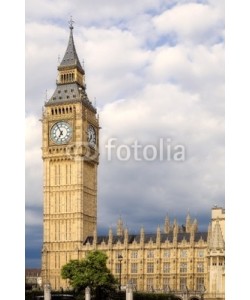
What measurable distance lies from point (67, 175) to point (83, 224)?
6488 mm

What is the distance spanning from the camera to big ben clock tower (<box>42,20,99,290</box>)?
3041 inches

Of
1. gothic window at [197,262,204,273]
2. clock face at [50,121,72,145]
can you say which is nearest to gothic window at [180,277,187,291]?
gothic window at [197,262,204,273]

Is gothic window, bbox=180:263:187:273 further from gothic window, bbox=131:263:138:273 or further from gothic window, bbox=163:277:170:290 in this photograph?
gothic window, bbox=131:263:138:273

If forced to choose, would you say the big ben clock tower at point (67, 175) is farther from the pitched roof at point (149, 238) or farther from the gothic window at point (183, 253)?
the gothic window at point (183, 253)

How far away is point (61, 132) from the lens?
262ft

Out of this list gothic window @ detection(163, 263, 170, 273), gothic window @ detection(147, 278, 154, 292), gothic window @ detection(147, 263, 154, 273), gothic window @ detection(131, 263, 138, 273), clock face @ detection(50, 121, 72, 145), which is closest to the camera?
gothic window @ detection(147, 278, 154, 292)

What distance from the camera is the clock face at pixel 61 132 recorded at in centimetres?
7975

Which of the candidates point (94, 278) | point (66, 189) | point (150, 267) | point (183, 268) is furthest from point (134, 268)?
point (94, 278)

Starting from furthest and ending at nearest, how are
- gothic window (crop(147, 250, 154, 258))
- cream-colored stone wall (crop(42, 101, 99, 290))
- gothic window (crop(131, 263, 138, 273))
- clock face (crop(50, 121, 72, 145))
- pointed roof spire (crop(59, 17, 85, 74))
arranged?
pointed roof spire (crop(59, 17, 85, 74)) → clock face (crop(50, 121, 72, 145)) → cream-colored stone wall (crop(42, 101, 99, 290)) → gothic window (crop(131, 263, 138, 273)) → gothic window (crop(147, 250, 154, 258))

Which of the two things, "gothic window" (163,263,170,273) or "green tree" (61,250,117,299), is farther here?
"gothic window" (163,263,170,273)

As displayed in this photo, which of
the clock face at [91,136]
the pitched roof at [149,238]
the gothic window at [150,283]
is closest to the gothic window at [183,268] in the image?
the pitched roof at [149,238]

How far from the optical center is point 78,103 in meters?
80.7
